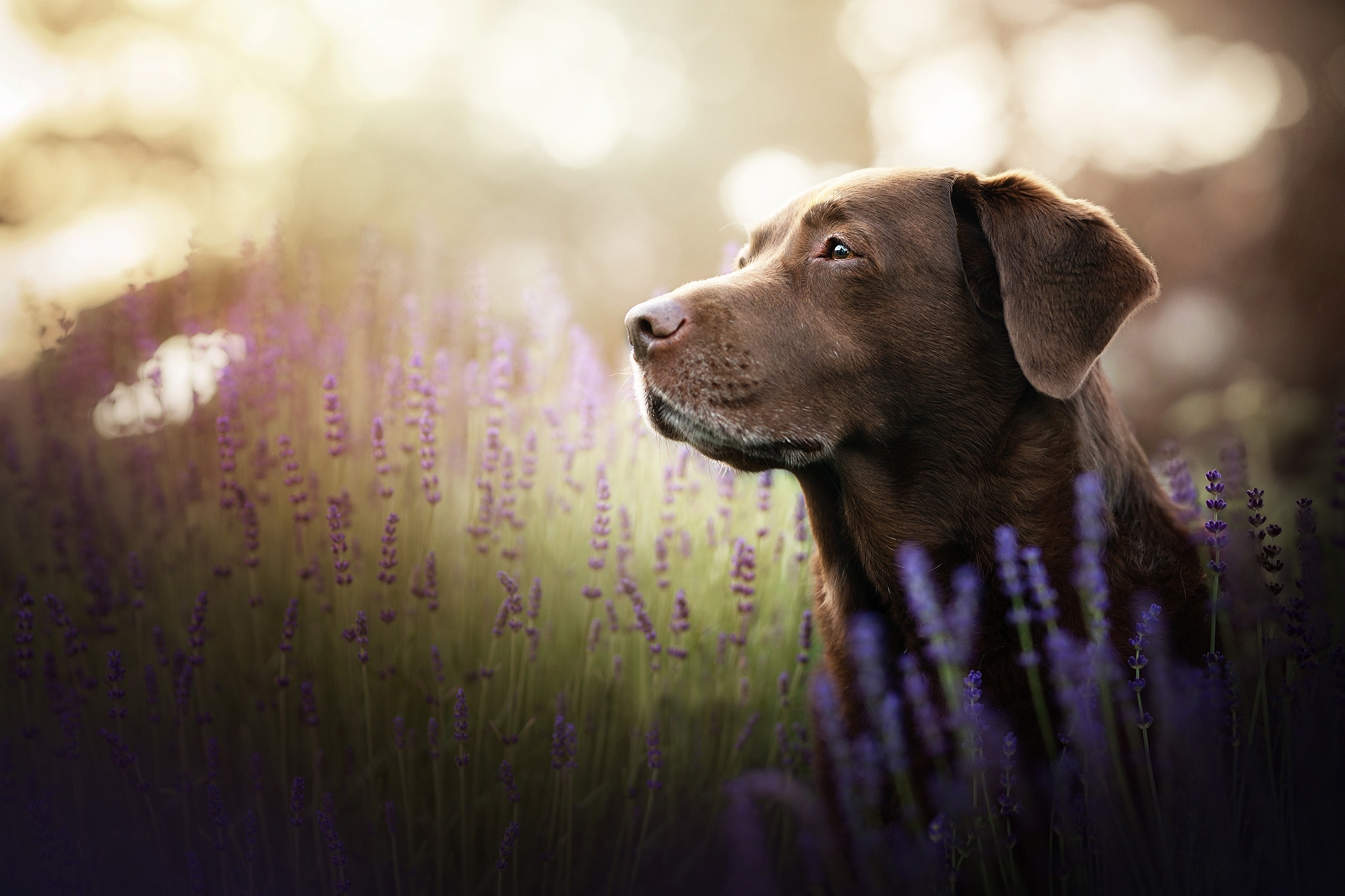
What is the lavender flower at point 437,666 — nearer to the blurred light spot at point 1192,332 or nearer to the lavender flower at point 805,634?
the lavender flower at point 805,634

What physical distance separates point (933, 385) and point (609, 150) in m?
6.24

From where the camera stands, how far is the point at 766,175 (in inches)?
251

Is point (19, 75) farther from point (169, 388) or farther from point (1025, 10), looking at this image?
point (1025, 10)

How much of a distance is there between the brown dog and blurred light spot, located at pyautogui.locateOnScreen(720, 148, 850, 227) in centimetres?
347

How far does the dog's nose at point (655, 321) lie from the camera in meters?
2.05

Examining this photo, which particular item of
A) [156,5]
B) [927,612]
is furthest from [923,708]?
[156,5]

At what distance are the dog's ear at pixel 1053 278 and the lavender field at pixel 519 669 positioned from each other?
1.37ft

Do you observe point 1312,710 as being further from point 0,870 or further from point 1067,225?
point 0,870

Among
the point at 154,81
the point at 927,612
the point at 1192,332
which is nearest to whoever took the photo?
the point at 927,612

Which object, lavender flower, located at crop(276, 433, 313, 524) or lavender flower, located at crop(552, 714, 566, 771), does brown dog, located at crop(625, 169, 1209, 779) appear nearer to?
lavender flower, located at crop(552, 714, 566, 771)

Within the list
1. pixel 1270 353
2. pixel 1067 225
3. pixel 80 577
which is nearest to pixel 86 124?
pixel 80 577

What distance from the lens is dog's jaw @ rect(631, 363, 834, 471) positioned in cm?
206

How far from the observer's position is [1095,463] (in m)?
1.95

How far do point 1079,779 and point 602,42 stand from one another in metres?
6.44
